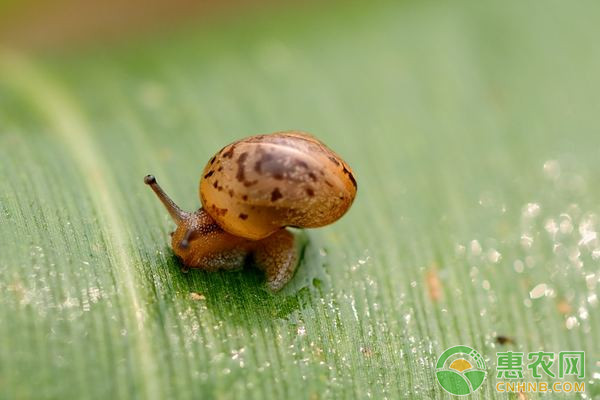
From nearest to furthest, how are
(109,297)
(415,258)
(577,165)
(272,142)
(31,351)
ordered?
1. (31,351)
2. (109,297)
3. (272,142)
4. (415,258)
5. (577,165)

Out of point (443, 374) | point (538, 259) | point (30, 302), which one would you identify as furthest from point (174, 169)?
point (538, 259)

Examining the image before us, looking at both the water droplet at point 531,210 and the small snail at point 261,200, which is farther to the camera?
the water droplet at point 531,210

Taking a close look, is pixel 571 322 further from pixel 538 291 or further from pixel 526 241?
pixel 526 241

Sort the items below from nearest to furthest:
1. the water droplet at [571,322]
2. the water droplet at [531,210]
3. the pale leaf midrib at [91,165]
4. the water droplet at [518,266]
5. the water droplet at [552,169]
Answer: the pale leaf midrib at [91,165] → the water droplet at [571,322] → the water droplet at [518,266] → the water droplet at [531,210] → the water droplet at [552,169]

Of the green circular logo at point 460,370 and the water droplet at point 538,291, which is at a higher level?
the water droplet at point 538,291

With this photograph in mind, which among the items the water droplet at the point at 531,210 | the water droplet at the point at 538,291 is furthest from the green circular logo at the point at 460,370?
the water droplet at the point at 531,210

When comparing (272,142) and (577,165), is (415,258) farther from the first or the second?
(577,165)

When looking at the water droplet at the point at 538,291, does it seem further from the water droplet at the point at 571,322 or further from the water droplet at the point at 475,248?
the water droplet at the point at 475,248

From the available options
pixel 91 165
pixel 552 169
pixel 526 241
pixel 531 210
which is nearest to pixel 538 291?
pixel 526 241
